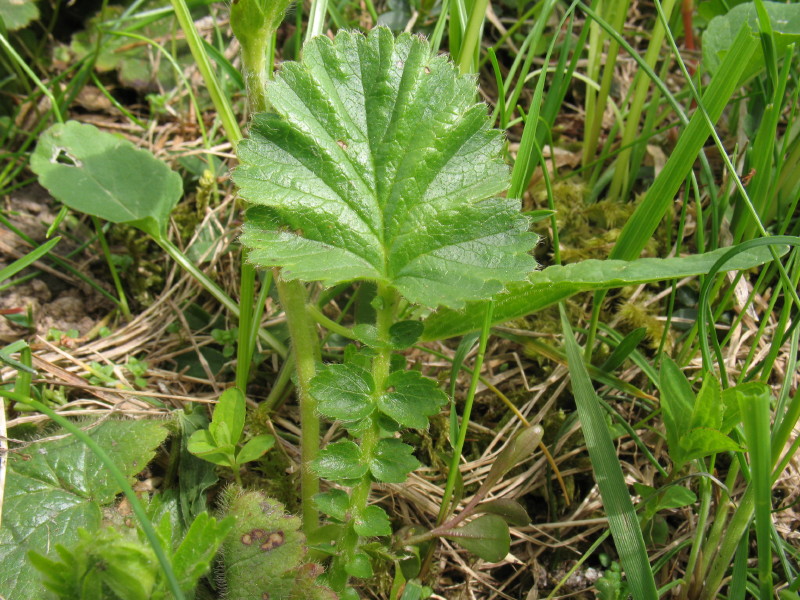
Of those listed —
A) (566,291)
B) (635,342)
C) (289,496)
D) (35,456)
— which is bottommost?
(289,496)

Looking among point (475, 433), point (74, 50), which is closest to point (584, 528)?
point (475, 433)

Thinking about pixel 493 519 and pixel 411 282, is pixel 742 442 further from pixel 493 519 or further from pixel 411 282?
pixel 411 282

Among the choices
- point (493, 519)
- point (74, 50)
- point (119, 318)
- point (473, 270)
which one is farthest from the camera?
point (74, 50)

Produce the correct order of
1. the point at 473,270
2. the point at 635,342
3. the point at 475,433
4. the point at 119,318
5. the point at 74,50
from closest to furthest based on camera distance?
the point at 473,270 → the point at 635,342 → the point at 475,433 → the point at 119,318 → the point at 74,50

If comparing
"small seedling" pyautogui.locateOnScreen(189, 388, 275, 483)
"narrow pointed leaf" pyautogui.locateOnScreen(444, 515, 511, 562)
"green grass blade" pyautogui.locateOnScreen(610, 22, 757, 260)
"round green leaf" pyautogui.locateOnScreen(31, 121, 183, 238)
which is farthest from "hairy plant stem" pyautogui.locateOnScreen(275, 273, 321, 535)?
"green grass blade" pyautogui.locateOnScreen(610, 22, 757, 260)

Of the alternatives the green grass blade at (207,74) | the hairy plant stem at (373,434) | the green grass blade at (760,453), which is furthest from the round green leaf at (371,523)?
the green grass blade at (207,74)

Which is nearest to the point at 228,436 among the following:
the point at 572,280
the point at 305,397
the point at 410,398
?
the point at 305,397

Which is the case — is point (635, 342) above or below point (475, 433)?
above

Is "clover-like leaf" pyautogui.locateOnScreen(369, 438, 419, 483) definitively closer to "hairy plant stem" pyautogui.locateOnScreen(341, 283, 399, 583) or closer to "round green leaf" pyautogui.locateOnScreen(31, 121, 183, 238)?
"hairy plant stem" pyautogui.locateOnScreen(341, 283, 399, 583)
